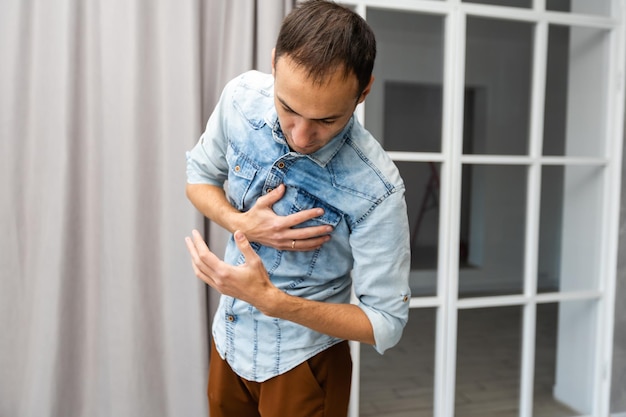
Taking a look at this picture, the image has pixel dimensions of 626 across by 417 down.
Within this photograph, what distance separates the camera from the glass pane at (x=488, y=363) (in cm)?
267

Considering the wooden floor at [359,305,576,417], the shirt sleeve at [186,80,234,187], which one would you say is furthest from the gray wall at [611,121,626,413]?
the shirt sleeve at [186,80,234,187]

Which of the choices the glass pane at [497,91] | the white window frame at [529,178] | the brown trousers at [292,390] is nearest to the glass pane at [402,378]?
the white window frame at [529,178]

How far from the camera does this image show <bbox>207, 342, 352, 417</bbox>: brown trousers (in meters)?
1.10

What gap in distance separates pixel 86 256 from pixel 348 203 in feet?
4.00

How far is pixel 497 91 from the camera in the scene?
557cm

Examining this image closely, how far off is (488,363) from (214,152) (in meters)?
2.72

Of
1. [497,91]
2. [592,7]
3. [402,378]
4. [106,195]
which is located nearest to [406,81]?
[497,91]

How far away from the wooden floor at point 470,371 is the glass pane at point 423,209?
104cm

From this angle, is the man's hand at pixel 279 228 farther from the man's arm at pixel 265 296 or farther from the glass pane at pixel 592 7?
the glass pane at pixel 592 7

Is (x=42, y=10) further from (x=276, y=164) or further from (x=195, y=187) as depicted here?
(x=276, y=164)

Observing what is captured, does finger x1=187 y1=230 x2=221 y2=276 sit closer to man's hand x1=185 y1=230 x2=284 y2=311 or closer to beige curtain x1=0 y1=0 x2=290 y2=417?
man's hand x1=185 y1=230 x2=284 y2=311

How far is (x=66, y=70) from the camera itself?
5.82 ft

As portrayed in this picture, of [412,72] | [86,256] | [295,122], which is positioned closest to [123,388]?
[86,256]

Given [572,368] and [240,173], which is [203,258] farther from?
[572,368]
